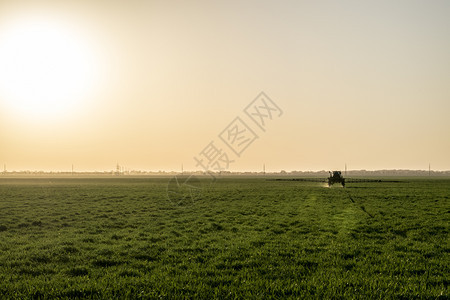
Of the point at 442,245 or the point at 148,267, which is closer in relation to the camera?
the point at 148,267

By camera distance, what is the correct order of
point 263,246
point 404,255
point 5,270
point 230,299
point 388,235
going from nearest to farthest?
point 230,299 → point 5,270 → point 404,255 → point 263,246 → point 388,235

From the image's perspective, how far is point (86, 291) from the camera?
31.8 feet

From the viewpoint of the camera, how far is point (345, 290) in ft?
31.4

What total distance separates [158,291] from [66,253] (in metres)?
6.95

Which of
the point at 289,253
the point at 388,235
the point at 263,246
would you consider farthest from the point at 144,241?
the point at 388,235

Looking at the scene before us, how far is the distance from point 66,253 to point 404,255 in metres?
13.9

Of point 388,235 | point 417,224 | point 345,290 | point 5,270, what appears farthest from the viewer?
point 417,224

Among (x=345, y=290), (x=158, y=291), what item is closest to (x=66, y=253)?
(x=158, y=291)

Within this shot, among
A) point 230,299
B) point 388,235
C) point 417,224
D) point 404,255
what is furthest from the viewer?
point 417,224

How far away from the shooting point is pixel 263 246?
51.2 feet

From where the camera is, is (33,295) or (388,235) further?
(388,235)

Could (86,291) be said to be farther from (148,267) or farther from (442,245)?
(442,245)

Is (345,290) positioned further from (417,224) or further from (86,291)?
(417,224)

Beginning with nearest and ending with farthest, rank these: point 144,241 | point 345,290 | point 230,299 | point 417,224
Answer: point 230,299 → point 345,290 → point 144,241 → point 417,224
